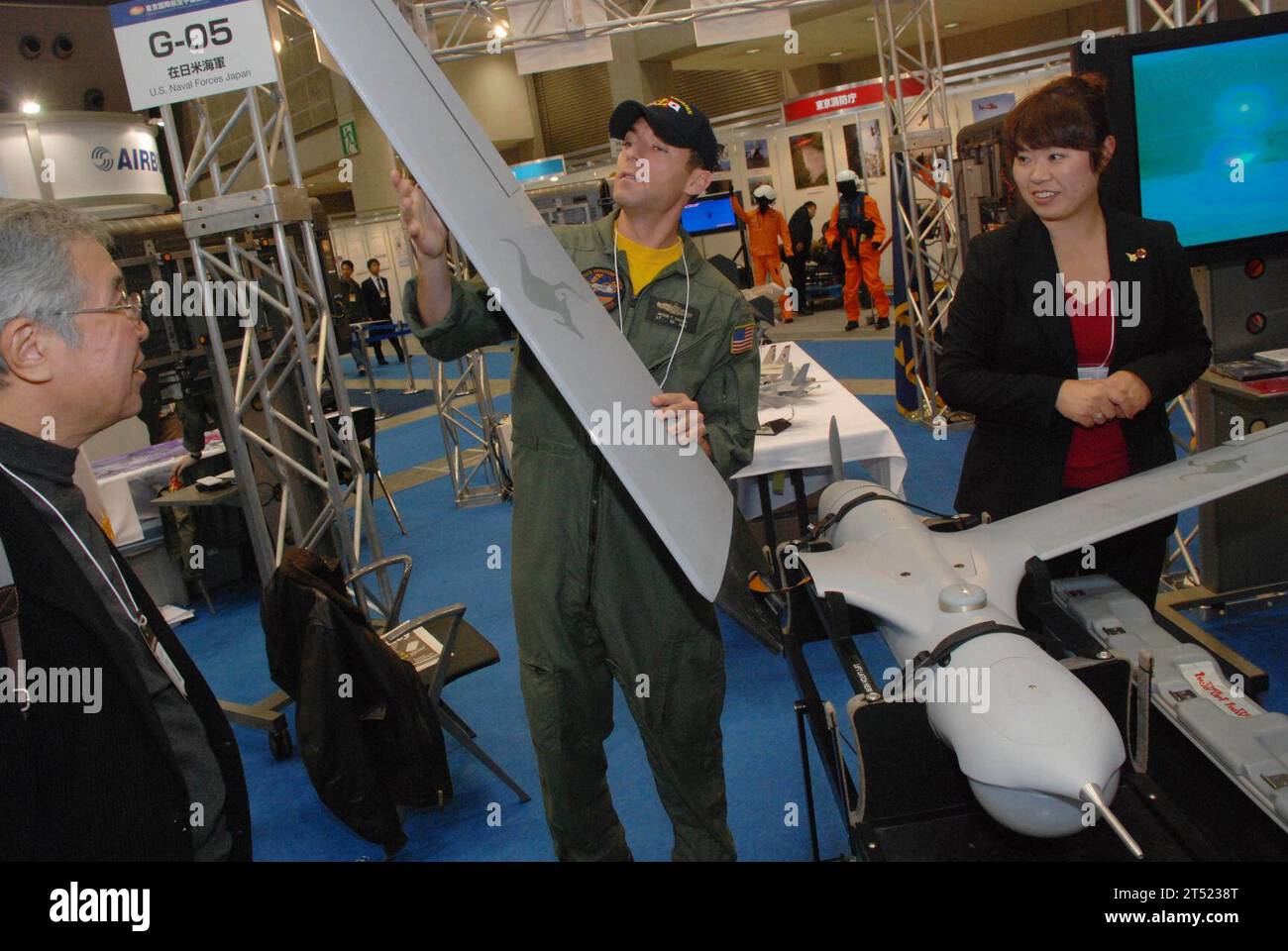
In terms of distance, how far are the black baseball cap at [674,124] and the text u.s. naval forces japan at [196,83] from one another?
2.29m

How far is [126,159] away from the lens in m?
9.41

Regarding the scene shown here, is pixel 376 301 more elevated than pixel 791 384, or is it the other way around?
pixel 376 301

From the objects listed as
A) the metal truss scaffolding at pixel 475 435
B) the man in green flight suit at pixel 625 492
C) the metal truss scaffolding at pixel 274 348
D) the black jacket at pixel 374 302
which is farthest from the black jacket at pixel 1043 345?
the black jacket at pixel 374 302

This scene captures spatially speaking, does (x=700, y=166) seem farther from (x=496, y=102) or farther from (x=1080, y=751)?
(x=496, y=102)

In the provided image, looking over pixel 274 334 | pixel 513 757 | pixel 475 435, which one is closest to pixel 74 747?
pixel 513 757

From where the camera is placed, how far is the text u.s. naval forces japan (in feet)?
11.5

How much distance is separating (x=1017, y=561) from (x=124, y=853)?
1.58 meters

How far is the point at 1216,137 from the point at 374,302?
13616mm

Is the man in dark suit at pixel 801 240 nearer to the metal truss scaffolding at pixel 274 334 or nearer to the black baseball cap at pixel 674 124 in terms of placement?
the metal truss scaffolding at pixel 274 334

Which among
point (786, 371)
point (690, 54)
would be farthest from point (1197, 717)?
point (690, 54)

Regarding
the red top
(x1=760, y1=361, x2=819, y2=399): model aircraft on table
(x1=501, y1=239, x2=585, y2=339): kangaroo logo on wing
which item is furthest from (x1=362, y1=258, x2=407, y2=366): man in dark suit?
(x1=501, y1=239, x2=585, y2=339): kangaroo logo on wing

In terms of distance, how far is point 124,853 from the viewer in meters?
1.12

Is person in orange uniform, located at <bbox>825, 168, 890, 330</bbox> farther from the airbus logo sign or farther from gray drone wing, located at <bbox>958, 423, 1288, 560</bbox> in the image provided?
gray drone wing, located at <bbox>958, 423, 1288, 560</bbox>

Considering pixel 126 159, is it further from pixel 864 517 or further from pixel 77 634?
pixel 77 634
